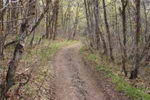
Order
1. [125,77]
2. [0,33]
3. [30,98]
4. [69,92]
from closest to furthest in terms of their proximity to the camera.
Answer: [0,33]
[30,98]
[69,92]
[125,77]

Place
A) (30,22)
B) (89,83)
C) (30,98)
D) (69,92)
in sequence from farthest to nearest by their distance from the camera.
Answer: (89,83), (69,92), (30,98), (30,22)

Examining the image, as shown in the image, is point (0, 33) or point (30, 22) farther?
point (30, 22)

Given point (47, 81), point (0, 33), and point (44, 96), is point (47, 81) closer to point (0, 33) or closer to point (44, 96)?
point (44, 96)

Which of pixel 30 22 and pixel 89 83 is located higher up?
pixel 30 22

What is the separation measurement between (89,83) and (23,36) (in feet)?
17.2

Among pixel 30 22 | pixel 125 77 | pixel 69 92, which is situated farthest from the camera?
pixel 125 77

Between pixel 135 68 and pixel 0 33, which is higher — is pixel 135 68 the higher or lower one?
the lower one

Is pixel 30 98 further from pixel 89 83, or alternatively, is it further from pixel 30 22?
pixel 89 83

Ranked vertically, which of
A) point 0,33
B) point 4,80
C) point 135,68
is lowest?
point 135,68

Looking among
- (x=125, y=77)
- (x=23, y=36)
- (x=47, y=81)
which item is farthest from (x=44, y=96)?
(x=125, y=77)

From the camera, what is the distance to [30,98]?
6.83m

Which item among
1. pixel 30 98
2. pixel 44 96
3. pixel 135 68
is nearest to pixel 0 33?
pixel 30 98

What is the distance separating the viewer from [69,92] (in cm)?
824

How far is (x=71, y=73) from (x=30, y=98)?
4313 millimetres
